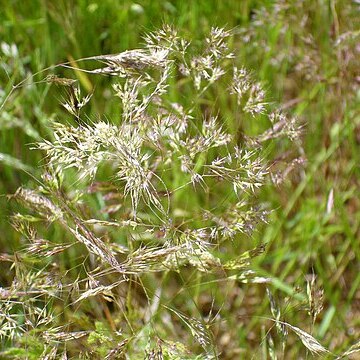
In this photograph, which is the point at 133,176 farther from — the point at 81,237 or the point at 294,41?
the point at 294,41

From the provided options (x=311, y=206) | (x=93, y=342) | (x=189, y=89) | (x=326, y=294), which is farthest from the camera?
(x=189, y=89)

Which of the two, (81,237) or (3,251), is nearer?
(81,237)

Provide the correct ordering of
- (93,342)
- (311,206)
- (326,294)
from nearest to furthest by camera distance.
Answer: (93,342) < (326,294) < (311,206)

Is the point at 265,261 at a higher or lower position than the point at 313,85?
lower

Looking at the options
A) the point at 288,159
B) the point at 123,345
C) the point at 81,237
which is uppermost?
the point at 81,237

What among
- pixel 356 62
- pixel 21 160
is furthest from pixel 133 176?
pixel 356 62

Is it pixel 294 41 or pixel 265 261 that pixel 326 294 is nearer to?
pixel 265 261

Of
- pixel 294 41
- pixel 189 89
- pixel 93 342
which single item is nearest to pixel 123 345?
pixel 93 342
